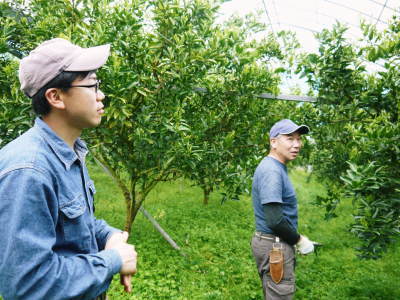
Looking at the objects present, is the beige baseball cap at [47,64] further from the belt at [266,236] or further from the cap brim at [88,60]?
the belt at [266,236]

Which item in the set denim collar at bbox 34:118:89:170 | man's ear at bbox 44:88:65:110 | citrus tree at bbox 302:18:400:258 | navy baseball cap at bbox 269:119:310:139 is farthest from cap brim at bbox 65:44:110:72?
citrus tree at bbox 302:18:400:258

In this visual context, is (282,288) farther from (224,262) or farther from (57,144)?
(224,262)

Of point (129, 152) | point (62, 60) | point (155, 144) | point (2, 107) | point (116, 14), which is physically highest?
point (116, 14)

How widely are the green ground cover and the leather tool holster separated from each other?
1808 millimetres

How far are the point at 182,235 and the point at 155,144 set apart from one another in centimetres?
367

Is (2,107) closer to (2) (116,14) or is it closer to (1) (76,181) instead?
(2) (116,14)

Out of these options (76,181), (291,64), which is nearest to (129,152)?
(291,64)

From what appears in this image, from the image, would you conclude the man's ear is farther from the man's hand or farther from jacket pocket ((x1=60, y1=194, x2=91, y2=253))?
the man's hand

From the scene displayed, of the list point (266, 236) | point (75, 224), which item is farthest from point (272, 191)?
point (75, 224)

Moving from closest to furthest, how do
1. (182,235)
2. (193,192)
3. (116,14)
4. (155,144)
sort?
(116,14)
(155,144)
(182,235)
(193,192)

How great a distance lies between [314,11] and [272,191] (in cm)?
1040

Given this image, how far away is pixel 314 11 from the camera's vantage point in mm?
10859

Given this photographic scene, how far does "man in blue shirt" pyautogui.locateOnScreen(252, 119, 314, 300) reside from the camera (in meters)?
2.75

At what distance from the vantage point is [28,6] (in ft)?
13.6
